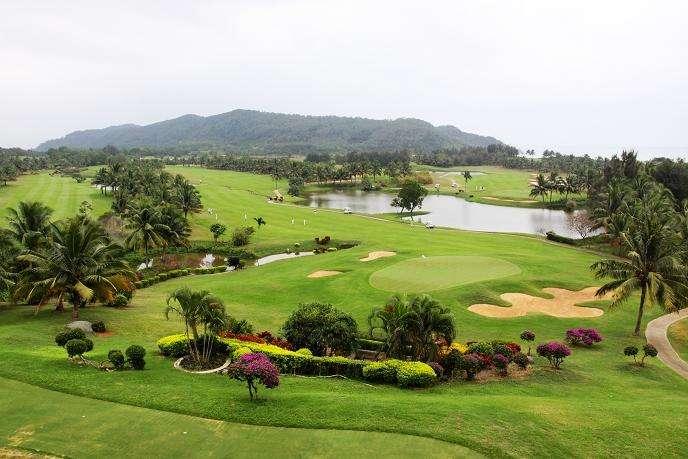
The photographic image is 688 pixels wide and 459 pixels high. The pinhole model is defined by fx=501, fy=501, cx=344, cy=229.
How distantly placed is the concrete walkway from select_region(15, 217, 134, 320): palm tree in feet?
129

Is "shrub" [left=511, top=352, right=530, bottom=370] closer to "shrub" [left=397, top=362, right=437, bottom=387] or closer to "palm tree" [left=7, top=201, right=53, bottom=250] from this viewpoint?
"shrub" [left=397, top=362, right=437, bottom=387]

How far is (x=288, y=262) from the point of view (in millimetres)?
66688

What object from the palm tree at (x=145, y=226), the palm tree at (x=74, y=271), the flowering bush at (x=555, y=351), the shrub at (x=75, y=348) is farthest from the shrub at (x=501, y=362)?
the palm tree at (x=145, y=226)

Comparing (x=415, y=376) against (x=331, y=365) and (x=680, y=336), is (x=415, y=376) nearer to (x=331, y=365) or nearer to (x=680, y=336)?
(x=331, y=365)

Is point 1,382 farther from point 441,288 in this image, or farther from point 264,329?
point 441,288

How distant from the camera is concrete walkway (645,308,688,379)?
33.4 metres

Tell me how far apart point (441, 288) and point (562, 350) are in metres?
19.7

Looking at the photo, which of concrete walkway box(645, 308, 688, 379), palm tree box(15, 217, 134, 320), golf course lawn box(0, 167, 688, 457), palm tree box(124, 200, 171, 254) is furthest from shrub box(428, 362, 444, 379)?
palm tree box(124, 200, 171, 254)

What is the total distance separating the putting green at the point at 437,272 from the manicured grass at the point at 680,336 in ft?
52.9

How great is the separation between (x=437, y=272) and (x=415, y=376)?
1163 inches

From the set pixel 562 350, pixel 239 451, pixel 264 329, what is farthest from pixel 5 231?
pixel 562 350

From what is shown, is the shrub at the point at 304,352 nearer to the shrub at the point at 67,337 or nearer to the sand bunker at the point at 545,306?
the shrub at the point at 67,337

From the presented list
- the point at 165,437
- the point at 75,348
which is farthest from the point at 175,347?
the point at 165,437

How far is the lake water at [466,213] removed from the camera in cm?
11298
